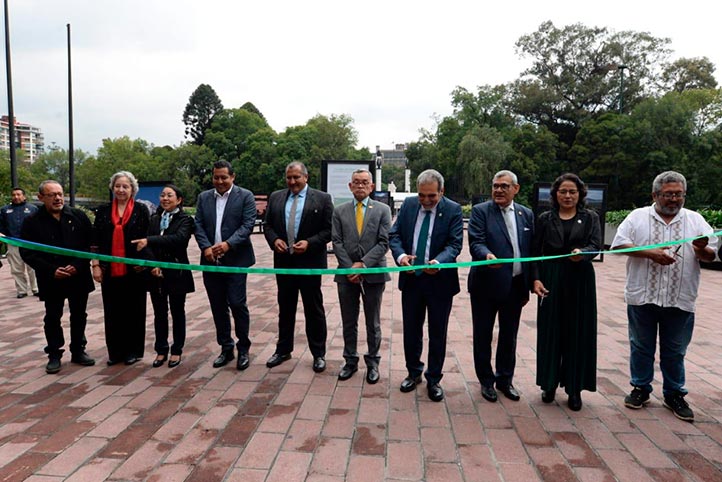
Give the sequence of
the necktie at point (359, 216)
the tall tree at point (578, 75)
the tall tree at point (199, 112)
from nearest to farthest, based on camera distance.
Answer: the necktie at point (359, 216)
the tall tree at point (578, 75)
the tall tree at point (199, 112)

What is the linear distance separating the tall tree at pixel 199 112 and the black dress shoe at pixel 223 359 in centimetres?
7069

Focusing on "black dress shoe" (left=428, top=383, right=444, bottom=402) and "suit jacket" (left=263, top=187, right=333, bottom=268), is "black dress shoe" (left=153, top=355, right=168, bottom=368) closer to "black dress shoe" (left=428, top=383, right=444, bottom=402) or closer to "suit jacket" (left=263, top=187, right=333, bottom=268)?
"suit jacket" (left=263, top=187, right=333, bottom=268)

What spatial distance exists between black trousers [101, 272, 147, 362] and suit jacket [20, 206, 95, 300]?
244 millimetres

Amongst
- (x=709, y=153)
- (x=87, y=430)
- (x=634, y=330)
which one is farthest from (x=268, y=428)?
(x=709, y=153)

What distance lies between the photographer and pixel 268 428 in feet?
10.3

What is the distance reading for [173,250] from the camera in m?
4.42

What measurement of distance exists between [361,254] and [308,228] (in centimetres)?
57

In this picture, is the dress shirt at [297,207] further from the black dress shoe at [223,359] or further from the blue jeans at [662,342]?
the blue jeans at [662,342]

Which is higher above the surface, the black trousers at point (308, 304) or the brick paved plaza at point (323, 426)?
the black trousers at point (308, 304)

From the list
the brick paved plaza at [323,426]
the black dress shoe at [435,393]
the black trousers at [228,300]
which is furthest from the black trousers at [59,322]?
the black dress shoe at [435,393]

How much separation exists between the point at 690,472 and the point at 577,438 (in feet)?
1.94

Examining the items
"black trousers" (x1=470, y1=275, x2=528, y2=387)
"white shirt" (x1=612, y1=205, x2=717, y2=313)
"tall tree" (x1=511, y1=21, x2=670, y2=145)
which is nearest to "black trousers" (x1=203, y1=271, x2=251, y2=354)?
"black trousers" (x1=470, y1=275, x2=528, y2=387)

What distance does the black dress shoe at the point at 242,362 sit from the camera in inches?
169

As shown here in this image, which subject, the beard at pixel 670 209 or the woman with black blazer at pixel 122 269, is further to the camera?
the woman with black blazer at pixel 122 269
